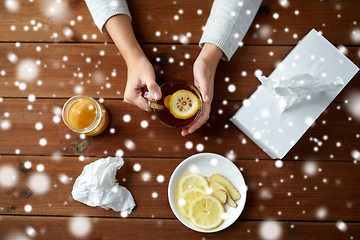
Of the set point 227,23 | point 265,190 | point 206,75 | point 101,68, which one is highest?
point 227,23

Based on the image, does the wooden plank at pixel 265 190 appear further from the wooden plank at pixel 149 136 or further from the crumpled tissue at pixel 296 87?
the crumpled tissue at pixel 296 87

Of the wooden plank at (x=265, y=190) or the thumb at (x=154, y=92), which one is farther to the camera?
the wooden plank at (x=265, y=190)

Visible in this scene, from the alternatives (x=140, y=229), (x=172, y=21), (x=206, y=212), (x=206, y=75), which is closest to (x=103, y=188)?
(x=140, y=229)

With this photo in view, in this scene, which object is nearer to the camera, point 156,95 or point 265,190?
point 156,95

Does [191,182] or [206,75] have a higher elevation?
[206,75]

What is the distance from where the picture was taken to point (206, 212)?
0.94 metres

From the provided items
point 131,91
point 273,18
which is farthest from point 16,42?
point 273,18

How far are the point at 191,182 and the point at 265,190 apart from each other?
254mm

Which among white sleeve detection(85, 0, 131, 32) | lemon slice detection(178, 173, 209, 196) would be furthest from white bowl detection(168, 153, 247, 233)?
white sleeve detection(85, 0, 131, 32)

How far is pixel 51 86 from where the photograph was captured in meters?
1.04

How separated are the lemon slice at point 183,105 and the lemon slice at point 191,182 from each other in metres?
0.21

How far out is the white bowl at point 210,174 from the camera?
3.07 ft

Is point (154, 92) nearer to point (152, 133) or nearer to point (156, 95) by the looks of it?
point (156, 95)

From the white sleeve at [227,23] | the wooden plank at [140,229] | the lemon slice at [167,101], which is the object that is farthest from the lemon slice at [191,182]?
the white sleeve at [227,23]
